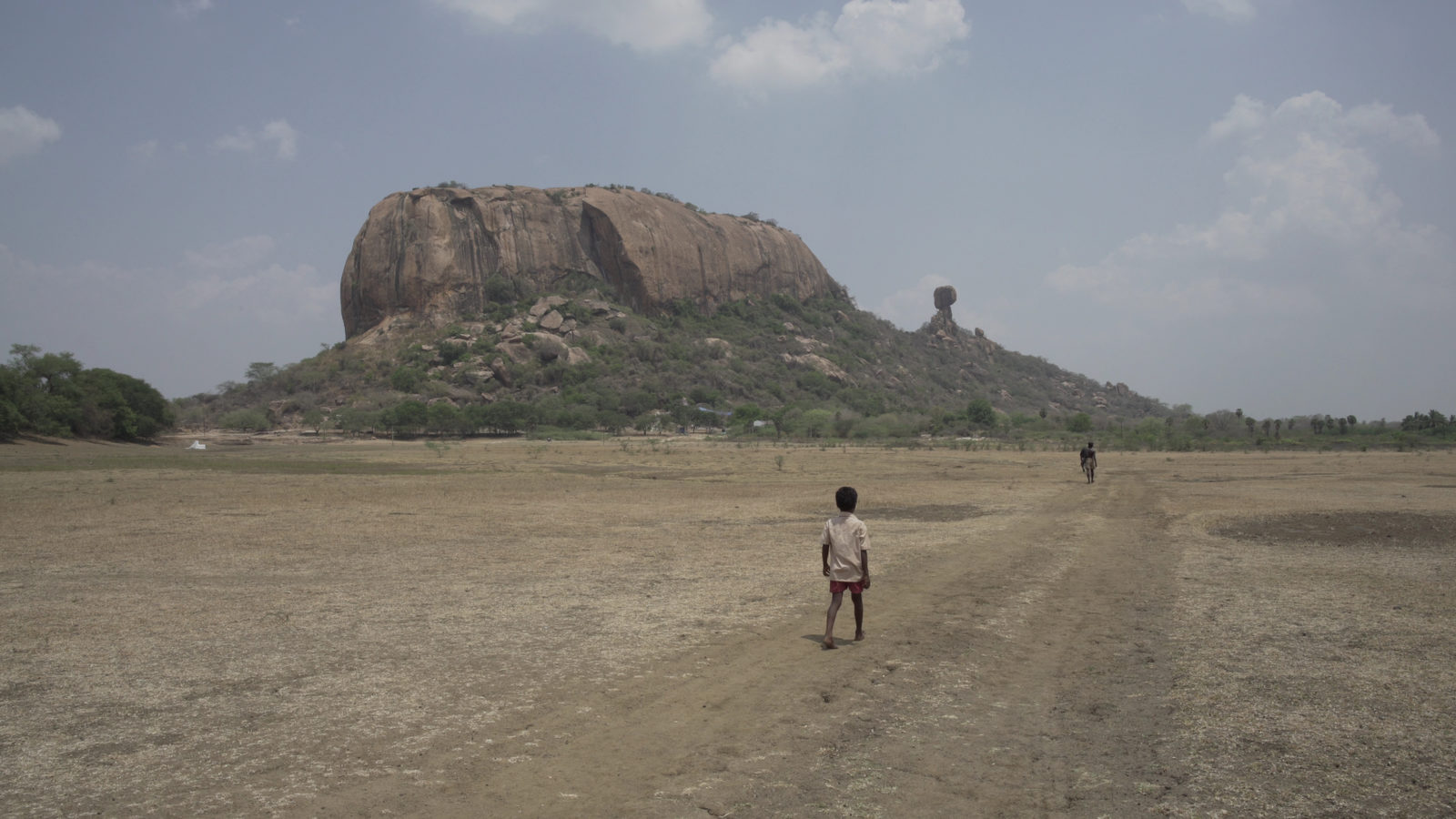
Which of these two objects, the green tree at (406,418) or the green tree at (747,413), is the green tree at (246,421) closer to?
the green tree at (406,418)

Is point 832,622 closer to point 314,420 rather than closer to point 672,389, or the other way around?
point 314,420

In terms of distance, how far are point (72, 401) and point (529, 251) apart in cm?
6216

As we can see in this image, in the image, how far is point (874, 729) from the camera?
482cm

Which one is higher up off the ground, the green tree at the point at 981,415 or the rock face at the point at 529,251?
the rock face at the point at 529,251

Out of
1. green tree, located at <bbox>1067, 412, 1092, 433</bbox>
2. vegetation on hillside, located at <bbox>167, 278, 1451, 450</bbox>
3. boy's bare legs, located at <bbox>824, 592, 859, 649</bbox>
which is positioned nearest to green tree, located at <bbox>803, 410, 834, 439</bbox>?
vegetation on hillside, located at <bbox>167, 278, 1451, 450</bbox>

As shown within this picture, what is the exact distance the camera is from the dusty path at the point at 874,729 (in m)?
3.88

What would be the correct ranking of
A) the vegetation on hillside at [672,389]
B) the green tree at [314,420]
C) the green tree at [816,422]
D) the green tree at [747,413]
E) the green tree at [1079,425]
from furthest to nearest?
1. the green tree at [747,413]
2. the green tree at [314,420]
3. the green tree at [1079,425]
4. the green tree at [816,422]
5. the vegetation on hillside at [672,389]

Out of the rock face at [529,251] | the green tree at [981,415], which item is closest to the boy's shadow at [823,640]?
the green tree at [981,415]

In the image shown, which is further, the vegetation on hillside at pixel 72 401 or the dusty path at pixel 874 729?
the vegetation on hillside at pixel 72 401

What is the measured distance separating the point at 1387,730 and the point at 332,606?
28.1ft

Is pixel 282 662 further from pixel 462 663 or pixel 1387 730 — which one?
pixel 1387 730

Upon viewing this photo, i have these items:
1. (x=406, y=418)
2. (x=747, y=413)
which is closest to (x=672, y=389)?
(x=747, y=413)

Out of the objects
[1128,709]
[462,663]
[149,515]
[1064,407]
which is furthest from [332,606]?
[1064,407]

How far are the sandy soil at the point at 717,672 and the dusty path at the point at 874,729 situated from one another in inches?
1.0
